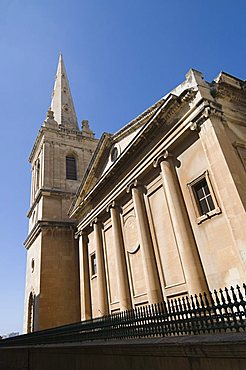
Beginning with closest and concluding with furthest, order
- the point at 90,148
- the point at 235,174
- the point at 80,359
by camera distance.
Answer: the point at 80,359
the point at 235,174
the point at 90,148

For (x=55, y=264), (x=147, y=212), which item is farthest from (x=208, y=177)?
(x=55, y=264)

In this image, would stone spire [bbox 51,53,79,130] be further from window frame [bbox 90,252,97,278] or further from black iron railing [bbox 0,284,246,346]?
black iron railing [bbox 0,284,246,346]

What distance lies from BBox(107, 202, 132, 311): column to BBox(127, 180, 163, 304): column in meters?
2.23

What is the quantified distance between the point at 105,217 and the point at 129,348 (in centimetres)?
1273

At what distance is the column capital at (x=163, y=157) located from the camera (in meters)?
12.0

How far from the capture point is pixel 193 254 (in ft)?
32.8

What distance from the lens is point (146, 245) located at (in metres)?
12.7

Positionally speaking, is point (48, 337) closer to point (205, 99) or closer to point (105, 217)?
point (105, 217)

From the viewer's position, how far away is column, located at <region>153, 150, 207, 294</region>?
9.60 metres

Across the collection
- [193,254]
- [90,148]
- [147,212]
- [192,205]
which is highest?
[90,148]

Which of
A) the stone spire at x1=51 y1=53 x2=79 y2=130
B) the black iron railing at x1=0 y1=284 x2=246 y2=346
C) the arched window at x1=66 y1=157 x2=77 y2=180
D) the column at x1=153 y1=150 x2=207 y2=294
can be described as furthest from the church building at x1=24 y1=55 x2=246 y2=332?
the stone spire at x1=51 y1=53 x2=79 y2=130

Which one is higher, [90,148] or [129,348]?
[90,148]

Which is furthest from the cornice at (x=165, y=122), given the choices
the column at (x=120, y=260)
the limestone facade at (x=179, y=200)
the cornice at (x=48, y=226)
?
the cornice at (x=48, y=226)

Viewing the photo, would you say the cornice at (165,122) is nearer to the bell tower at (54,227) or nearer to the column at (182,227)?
the column at (182,227)
